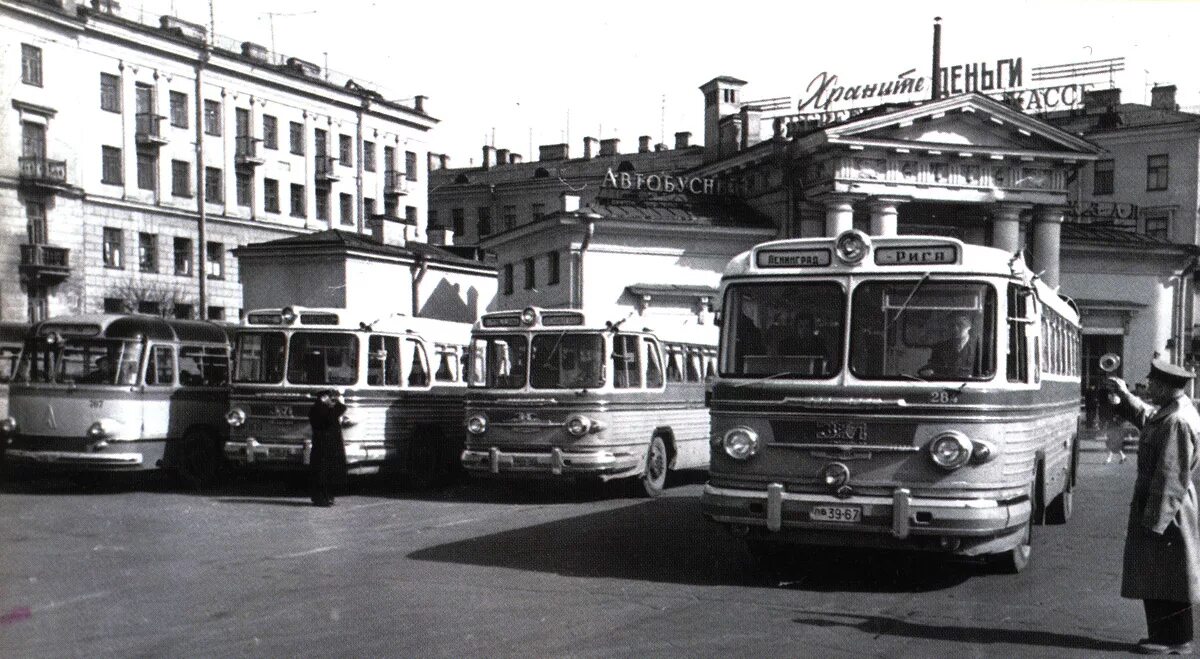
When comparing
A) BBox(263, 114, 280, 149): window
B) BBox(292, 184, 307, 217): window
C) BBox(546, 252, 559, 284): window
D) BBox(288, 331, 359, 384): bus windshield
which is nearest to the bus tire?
BBox(288, 331, 359, 384): bus windshield

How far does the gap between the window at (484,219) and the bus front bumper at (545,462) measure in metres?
67.6

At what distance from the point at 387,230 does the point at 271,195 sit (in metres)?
18.9

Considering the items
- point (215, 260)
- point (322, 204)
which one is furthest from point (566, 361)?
point (322, 204)

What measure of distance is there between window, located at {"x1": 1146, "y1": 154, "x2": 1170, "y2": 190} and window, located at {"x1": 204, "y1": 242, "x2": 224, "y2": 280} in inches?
1738

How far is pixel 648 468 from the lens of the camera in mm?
18344

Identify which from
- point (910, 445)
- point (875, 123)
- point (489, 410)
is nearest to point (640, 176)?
point (875, 123)

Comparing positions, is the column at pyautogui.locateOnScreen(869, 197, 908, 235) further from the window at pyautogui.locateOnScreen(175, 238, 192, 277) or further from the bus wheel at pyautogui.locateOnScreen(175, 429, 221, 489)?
the window at pyautogui.locateOnScreen(175, 238, 192, 277)

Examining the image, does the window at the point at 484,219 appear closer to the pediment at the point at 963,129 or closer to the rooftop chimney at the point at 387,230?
the rooftop chimney at the point at 387,230

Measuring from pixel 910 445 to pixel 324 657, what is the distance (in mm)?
4748

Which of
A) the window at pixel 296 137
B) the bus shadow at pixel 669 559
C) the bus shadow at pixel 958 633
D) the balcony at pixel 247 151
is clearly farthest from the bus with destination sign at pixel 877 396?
the window at pixel 296 137

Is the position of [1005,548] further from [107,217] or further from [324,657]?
[107,217]

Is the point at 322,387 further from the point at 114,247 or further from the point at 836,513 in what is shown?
the point at 114,247

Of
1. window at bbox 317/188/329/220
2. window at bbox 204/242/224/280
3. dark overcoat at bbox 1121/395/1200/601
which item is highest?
window at bbox 317/188/329/220

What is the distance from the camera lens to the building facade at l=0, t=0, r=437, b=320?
4478cm
